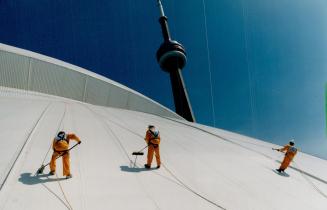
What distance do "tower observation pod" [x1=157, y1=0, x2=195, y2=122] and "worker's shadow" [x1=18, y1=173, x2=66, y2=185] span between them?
69636mm

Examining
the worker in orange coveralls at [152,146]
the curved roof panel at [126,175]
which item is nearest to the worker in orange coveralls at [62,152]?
the curved roof panel at [126,175]

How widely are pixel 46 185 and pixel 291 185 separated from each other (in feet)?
30.3

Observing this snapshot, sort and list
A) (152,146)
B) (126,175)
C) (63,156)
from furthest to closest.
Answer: (152,146) → (126,175) → (63,156)

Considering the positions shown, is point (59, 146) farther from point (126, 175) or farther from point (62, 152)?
point (126, 175)

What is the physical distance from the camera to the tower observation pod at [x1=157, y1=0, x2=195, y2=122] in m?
78.0

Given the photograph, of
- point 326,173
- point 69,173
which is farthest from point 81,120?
point 326,173

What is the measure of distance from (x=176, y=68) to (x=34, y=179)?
237ft

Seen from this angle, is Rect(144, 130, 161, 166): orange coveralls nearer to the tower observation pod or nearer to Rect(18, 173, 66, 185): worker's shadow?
Rect(18, 173, 66, 185): worker's shadow

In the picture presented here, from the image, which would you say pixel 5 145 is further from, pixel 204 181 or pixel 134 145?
pixel 204 181

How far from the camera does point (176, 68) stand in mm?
79062

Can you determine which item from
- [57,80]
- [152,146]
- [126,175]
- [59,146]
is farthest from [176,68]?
Result: [59,146]

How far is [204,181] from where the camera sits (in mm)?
10438

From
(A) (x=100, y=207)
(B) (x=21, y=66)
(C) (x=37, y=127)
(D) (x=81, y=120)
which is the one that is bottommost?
(A) (x=100, y=207)

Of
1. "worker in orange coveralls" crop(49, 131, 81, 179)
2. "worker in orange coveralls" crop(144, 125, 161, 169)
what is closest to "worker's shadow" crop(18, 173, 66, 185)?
"worker in orange coveralls" crop(49, 131, 81, 179)
